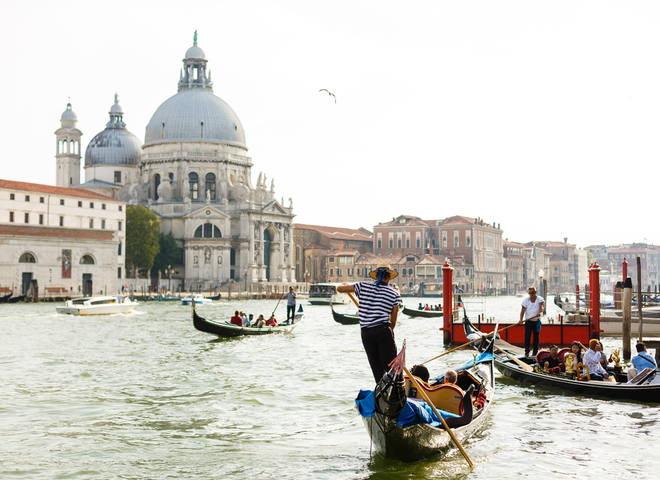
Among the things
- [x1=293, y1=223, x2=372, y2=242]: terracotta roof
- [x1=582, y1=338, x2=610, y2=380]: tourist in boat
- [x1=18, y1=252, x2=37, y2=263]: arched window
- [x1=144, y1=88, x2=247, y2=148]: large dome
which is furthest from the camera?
[x1=293, y1=223, x2=372, y2=242]: terracotta roof

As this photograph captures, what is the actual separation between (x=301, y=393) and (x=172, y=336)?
34.9ft

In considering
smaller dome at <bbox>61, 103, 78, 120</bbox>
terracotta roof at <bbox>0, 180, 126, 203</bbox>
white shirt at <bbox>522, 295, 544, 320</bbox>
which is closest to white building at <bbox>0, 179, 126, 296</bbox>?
terracotta roof at <bbox>0, 180, 126, 203</bbox>

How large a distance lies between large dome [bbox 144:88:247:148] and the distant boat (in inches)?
1250

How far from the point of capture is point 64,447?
721 centimetres

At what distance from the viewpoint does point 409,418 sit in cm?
611

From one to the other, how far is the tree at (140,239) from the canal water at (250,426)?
38.8 meters

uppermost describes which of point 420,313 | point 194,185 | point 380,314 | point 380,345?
point 194,185

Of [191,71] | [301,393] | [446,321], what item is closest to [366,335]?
[301,393]

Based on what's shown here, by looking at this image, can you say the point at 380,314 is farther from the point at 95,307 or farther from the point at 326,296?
the point at 326,296

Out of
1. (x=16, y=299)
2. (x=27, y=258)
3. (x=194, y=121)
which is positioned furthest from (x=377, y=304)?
(x=194, y=121)

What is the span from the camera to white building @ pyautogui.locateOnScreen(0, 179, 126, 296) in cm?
4078

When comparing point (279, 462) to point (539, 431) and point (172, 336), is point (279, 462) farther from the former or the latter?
point (172, 336)

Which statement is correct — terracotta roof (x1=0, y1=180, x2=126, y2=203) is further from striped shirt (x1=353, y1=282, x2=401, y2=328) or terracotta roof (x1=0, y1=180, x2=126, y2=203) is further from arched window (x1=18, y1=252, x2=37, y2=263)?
striped shirt (x1=353, y1=282, x2=401, y2=328)

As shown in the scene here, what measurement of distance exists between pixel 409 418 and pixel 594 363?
4.66 meters
